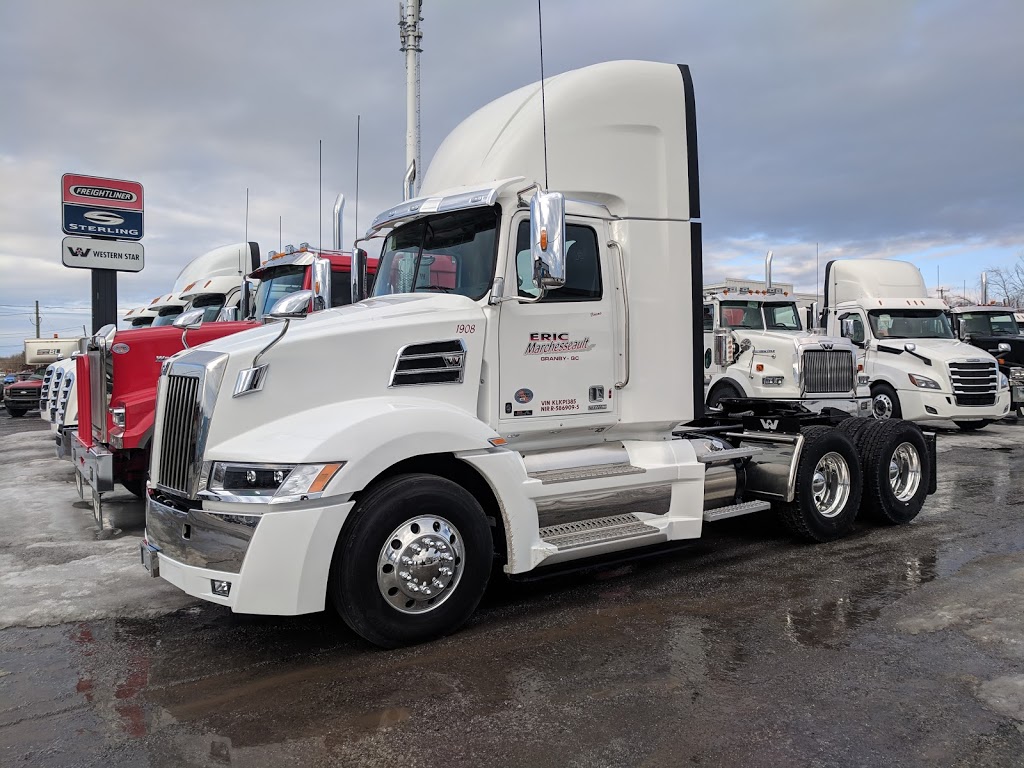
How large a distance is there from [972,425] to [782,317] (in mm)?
6268

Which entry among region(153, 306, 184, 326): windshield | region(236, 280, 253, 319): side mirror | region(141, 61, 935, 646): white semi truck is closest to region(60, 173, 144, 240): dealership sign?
region(153, 306, 184, 326): windshield

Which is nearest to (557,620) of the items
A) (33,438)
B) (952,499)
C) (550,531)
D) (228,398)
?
(550,531)

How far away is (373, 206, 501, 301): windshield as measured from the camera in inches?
207

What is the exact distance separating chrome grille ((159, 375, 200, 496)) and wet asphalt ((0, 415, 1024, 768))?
3.30ft

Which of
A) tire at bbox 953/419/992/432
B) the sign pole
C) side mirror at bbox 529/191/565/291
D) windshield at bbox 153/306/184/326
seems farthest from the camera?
tire at bbox 953/419/992/432

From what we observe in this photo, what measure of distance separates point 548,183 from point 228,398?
8.88 feet

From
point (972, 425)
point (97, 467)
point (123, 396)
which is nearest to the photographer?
point (97, 467)

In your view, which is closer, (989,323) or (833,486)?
(833,486)

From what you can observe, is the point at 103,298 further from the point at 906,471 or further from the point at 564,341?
the point at 906,471

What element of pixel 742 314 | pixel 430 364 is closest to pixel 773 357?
pixel 742 314

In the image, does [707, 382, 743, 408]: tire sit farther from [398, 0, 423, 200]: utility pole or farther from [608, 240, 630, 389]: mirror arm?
[608, 240, 630, 389]: mirror arm

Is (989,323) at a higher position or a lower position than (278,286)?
higher

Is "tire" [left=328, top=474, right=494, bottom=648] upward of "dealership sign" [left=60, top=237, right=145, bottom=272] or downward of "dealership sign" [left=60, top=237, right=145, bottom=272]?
downward

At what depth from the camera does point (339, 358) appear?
15.0ft
